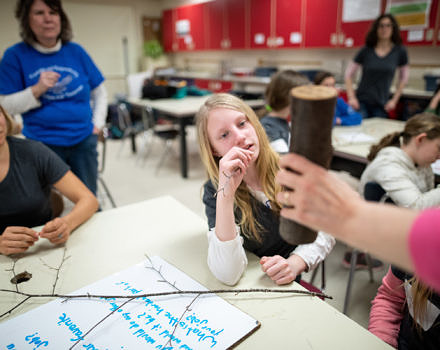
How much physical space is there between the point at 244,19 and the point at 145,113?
9.95 feet

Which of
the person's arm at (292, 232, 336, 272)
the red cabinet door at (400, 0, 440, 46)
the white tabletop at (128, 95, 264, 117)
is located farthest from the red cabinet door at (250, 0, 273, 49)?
the person's arm at (292, 232, 336, 272)

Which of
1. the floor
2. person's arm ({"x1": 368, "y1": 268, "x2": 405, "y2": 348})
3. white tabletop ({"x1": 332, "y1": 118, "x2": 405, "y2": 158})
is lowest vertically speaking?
the floor

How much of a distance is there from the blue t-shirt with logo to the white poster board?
1410 mm

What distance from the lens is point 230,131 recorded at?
113 cm

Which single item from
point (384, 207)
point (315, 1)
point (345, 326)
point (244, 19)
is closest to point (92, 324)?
point (345, 326)

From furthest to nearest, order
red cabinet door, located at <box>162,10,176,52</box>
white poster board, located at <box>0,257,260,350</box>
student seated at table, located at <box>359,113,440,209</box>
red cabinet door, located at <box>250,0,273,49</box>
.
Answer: red cabinet door, located at <box>162,10,176,52</box> < red cabinet door, located at <box>250,0,273,49</box> < student seated at table, located at <box>359,113,440,209</box> < white poster board, located at <box>0,257,260,350</box>

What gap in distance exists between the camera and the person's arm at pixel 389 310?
0.95 metres

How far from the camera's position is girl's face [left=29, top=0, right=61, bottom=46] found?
1799mm

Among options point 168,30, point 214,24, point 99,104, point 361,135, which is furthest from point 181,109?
point 168,30

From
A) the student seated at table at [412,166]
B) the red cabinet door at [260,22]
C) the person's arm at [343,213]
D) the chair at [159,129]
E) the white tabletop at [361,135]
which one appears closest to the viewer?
the person's arm at [343,213]

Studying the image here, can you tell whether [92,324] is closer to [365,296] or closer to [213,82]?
[365,296]

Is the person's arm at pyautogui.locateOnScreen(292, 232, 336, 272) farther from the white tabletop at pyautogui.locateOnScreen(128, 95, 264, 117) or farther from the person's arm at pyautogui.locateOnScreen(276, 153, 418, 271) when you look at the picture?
the white tabletop at pyautogui.locateOnScreen(128, 95, 264, 117)

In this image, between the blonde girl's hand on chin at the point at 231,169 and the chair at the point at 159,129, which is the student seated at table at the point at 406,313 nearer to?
the blonde girl's hand on chin at the point at 231,169

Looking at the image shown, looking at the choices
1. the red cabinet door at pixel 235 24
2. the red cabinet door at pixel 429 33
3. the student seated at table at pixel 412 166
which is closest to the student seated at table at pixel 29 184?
the student seated at table at pixel 412 166
